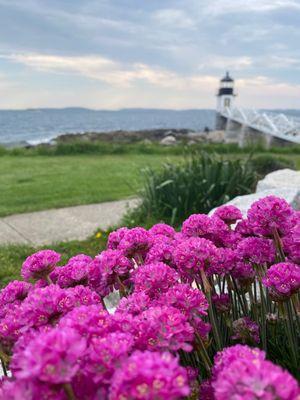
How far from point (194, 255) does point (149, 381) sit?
857 mm

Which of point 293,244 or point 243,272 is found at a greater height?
point 293,244

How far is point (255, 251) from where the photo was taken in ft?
6.53

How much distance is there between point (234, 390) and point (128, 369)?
20 centimetres

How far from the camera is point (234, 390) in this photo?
3.19 ft

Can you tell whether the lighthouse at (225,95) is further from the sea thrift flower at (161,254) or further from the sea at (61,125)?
the sea thrift flower at (161,254)

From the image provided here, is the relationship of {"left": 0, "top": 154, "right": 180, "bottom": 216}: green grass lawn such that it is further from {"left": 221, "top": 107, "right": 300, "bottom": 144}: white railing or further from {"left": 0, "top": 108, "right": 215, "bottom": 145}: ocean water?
{"left": 0, "top": 108, "right": 215, "bottom": 145}: ocean water

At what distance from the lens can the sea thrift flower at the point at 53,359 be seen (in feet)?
3.22

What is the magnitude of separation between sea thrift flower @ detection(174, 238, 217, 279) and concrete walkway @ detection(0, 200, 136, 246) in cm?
513

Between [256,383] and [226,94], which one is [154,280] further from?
[226,94]

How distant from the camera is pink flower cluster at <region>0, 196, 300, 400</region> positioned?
0.98 meters

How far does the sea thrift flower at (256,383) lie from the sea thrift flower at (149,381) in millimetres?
83

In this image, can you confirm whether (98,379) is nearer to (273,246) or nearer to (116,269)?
(116,269)

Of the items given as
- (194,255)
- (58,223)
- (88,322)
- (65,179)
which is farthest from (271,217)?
(65,179)

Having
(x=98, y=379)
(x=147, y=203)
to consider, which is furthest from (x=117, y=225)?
(x=98, y=379)
